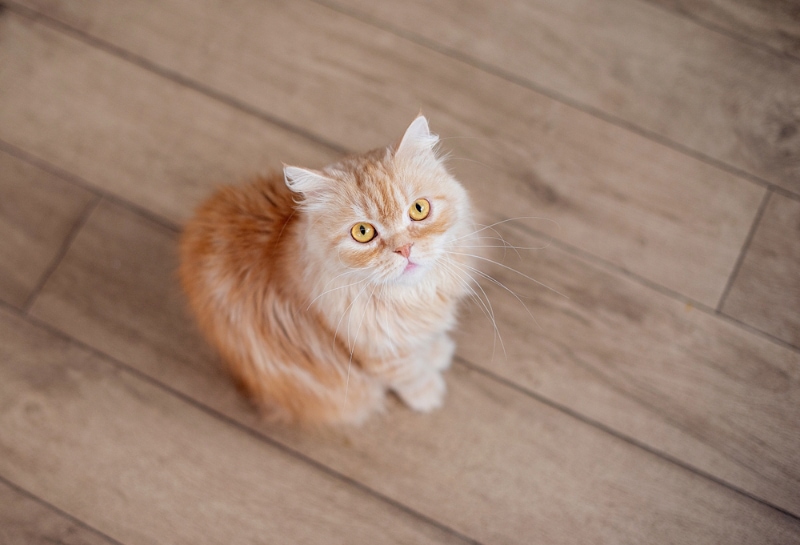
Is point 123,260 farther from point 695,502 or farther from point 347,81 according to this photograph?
point 695,502

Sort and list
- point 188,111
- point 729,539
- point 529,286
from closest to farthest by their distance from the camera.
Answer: point 729,539, point 529,286, point 188,111

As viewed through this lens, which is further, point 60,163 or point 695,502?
point 60,163

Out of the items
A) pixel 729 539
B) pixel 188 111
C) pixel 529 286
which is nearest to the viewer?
pixel 729 539

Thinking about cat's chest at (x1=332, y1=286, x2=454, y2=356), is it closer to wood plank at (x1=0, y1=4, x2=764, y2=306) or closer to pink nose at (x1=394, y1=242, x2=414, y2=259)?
pink nose at (x1=394, y1=242, x2=414, y2=259)

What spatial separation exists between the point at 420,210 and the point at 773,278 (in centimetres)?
103

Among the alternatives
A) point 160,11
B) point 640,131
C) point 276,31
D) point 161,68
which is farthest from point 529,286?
point 160,11

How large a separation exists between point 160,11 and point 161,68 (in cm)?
18

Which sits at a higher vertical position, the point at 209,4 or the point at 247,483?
the point at 209,4

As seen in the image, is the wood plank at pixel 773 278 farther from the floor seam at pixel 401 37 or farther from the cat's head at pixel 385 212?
the cat's head at pixel 385 212

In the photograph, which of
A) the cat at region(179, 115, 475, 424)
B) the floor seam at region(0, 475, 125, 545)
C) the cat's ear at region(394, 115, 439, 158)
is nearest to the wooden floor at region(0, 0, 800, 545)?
the floor seam at region(0, 475, 125, 545)

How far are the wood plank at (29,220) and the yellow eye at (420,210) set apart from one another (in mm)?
1017

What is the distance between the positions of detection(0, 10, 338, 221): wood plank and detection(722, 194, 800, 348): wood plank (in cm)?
113

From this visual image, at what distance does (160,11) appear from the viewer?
4.78ft

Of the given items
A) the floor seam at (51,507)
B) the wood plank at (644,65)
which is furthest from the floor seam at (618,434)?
the floor seam at (51,507)
